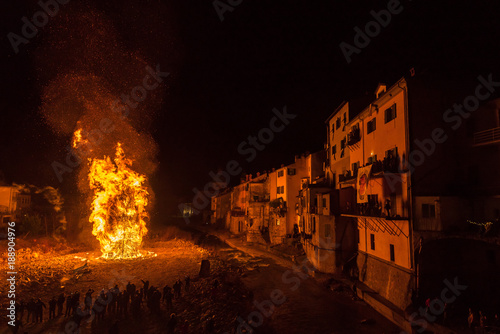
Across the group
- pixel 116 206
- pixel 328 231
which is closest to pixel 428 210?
pixel 328 231

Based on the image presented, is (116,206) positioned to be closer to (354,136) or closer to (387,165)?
(354,136)

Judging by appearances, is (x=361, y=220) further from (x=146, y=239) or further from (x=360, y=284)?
(x=146, y=239)

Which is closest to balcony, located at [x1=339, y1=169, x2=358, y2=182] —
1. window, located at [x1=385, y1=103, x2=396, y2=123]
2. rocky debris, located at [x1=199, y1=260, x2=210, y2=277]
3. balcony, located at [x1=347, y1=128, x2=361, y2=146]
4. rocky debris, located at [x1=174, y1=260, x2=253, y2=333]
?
balcony, located at [x1=347, y1=128, x2=361, y2=146]

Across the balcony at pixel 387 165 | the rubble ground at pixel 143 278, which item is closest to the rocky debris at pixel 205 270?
the rubble ground at pixel 143 278

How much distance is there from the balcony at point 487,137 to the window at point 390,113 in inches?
224

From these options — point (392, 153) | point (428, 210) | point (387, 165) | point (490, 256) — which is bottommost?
point (490, 256)

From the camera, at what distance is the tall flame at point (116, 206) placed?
47188 mm

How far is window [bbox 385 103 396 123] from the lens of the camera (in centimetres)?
2503

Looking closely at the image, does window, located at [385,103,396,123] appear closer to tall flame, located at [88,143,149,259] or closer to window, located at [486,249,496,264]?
window, located at [486,249,496,264]

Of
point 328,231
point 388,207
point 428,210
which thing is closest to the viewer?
point 428,210

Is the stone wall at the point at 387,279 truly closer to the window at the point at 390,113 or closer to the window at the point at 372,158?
the window at the point at 372,158

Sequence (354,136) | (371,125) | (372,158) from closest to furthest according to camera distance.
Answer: (372,158) → (371,125) → (354,136)

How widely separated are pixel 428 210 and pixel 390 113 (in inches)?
332

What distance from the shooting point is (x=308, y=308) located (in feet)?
81.0
